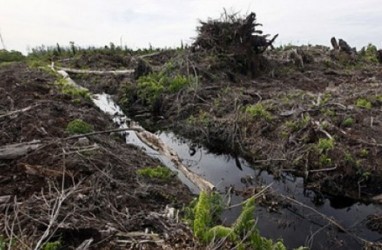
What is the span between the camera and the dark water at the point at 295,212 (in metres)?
6.00

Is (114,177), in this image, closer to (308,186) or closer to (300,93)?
(308,186)

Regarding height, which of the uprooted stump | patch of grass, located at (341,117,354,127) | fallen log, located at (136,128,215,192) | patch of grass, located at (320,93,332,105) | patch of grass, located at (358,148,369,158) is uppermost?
the uprooted stump

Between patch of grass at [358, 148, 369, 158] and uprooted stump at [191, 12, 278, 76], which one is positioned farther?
uprooted stump at [191, 12, 278, 76]

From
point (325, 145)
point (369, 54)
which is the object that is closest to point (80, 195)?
point (325, 145)

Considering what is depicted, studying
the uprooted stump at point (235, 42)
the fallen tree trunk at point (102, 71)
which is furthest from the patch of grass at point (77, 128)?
the fallen tree trunk at point (102, 71)

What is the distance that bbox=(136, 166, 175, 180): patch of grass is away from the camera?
271 inches

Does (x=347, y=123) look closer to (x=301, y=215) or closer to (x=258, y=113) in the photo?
(x=258, y=113)

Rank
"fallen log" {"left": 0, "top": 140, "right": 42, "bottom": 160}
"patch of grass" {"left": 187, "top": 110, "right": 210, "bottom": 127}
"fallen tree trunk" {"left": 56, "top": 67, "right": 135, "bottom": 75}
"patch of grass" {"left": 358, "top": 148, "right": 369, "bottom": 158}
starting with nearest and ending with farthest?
"fallen log" {"left": 0, "top": 140, "right": 42, "bottom": 160} → "patch of grass" {"left": 358, "top": 148, "right": 369, "bottom": 158} → "patch of grass" {"left": 187, "top": 110, "right": 210, "bottom": 127} → "fallen tree trunk" {"left": 56, "top": 67, "right": 135, "bottom": 75}

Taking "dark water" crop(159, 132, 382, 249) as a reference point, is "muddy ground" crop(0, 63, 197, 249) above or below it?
above

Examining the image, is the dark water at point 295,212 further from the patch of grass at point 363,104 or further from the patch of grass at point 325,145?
the patch of grass at point 363,104

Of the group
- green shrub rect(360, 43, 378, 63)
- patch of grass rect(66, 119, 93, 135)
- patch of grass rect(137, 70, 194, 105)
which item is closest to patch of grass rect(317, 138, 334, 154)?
patch of grass rect(66, 119, 93, 135)

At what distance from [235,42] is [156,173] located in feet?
30.9

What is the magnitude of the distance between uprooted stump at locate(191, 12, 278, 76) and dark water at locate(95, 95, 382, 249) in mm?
6680

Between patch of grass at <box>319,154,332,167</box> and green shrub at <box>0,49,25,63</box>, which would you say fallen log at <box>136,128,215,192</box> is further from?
green shrub at <box>0,49,25,63</box>
